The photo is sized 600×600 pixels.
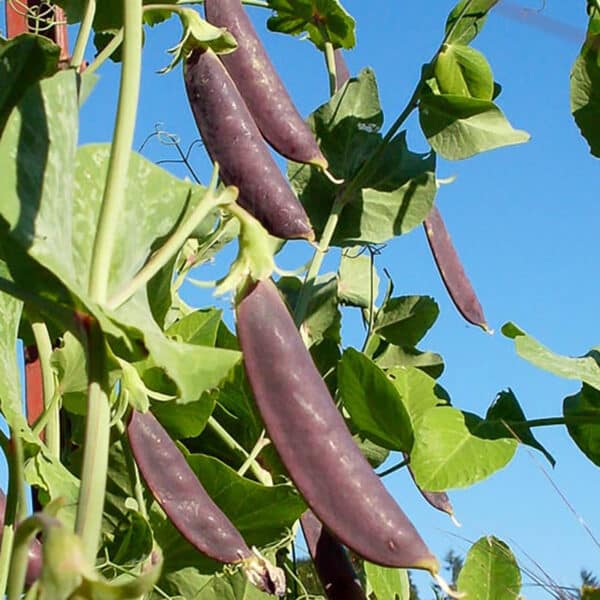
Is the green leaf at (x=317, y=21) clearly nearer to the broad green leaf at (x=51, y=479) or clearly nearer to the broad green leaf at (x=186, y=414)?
the broad green leaf at (x=186, y=414)

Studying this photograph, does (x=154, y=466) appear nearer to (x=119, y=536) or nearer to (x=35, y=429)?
(x=35, y=429)

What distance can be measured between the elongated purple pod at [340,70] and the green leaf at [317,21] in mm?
10

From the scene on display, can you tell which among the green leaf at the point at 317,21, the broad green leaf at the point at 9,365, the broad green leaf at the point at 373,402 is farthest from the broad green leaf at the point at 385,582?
the green leaf at the point at 317,21

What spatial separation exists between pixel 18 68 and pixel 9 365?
0.65ft

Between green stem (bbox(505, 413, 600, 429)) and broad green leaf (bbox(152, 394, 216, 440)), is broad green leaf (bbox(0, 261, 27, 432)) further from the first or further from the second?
green stem (bbox(505, 413, 600, 429))

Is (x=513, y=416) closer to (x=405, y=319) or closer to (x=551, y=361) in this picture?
(x=551, y=361)

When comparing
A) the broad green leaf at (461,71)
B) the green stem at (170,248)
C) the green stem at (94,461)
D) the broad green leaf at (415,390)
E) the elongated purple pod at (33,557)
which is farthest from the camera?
the broad green leaf at (461,71)

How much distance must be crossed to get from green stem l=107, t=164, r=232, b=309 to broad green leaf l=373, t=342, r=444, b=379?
21.1 inches

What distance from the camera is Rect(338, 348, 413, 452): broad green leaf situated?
81 centimetres

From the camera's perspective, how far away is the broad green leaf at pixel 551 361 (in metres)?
0.86

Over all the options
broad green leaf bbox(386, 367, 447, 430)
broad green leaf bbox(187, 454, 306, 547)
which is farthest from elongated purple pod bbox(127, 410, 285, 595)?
broad green leaf bbox(386, 367, 447, 430)

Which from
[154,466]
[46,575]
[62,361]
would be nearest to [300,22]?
[62,361]

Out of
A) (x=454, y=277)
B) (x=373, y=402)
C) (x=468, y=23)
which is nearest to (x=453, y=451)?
(x=373, y=402)

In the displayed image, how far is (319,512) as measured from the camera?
57cm
